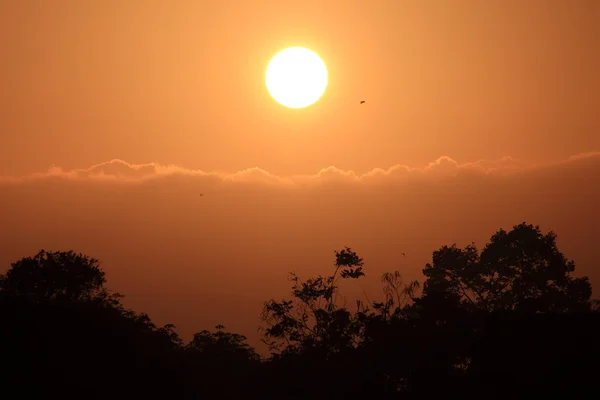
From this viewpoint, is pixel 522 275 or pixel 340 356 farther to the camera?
pixel 522 275

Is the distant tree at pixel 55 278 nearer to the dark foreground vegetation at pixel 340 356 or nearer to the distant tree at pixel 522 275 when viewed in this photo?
the dark foreground vegetation at pixel 340 356

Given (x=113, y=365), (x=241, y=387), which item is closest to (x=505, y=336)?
(x=241, y=387)

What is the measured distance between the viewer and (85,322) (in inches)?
1586

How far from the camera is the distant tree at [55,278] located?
58000mm

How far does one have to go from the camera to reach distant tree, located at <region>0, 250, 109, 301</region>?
58.0 metres

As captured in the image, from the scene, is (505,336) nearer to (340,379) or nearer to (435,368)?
(435,368)

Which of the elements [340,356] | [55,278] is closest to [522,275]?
[340,356]

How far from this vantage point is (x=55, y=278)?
58.5 metres

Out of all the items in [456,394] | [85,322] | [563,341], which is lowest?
[456,394]

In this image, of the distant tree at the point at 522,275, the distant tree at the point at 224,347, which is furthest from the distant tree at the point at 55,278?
the distant tree at the point at 522,275

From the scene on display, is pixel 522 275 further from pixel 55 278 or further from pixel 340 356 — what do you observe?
pixel 55 278

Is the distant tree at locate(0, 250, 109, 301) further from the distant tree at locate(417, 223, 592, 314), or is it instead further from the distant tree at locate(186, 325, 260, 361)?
the distant tree at locate(417, 223, 592, 314)

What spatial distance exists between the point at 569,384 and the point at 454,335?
8.43 metres

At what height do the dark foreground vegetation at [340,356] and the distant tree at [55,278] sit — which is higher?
the distant tree at [55,278]
